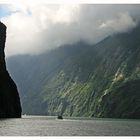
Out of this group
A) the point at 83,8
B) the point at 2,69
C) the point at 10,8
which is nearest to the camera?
the point at 10,8

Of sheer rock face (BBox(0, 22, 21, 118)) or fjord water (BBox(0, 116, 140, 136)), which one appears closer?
fjord water (BBox(0, 116, 140, 136))

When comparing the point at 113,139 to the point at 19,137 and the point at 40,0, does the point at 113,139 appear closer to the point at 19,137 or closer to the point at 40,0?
the point at 19,137

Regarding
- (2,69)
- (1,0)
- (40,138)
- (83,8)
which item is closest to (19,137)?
(40,138)

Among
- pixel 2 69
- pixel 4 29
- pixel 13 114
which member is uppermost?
pixel 4 29

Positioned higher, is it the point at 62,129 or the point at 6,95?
the point at 62,129

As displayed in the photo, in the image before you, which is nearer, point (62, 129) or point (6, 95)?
point (62, 129)

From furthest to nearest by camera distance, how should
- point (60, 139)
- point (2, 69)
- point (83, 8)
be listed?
point (2, 69)
point (83, 8)
point (60, 139)

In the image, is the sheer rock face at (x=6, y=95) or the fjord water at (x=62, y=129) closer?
the fjord water at (x=62, y=129)

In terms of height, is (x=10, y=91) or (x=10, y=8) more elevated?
(x=10, y=8)
